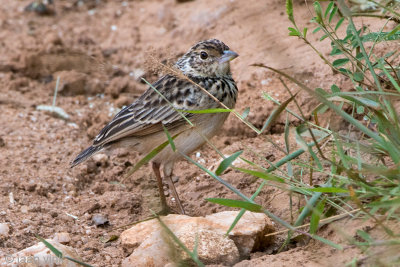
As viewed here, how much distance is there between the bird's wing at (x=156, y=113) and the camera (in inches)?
224

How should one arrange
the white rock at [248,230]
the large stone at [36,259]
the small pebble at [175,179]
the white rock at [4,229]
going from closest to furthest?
the large stone at [36,259]
the white rock at [248,230]
the white rock at [4,229]
the small pebble at [175,179]

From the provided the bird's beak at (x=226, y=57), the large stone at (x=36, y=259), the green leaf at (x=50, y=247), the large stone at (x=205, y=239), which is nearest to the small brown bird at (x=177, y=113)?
the bird's beak at (x=226, y=57)

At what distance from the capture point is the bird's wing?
5.68m

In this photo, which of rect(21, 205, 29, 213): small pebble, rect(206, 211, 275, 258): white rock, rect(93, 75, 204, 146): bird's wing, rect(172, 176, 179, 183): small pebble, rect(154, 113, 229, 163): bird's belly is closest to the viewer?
rect(206, 211, 275, 258): white rock

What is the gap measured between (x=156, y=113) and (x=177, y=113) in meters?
0.22

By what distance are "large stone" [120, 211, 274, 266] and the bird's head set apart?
69.9 inches

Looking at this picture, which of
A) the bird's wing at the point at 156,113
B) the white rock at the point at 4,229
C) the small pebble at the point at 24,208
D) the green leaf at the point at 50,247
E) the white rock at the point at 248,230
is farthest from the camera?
the bird's wing at the point at 156,113

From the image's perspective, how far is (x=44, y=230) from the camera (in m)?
5.01

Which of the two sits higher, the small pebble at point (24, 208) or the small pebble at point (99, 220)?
the small pebble at point (24, 208)

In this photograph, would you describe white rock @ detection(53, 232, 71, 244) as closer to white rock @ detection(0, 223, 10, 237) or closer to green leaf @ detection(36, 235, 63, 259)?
white rock @ detection(0, 223, 10, 237)

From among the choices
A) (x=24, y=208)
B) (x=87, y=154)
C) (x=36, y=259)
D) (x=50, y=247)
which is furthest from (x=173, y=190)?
(x=50, y=247)

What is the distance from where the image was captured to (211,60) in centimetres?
595

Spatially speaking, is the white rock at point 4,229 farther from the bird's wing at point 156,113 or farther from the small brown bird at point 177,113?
the bird's wing at point 156,113

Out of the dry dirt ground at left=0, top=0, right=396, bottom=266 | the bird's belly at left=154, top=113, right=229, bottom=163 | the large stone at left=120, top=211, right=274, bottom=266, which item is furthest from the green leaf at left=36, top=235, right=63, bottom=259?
the bird's belly at left=154, top=113, right=229, bottom=163
